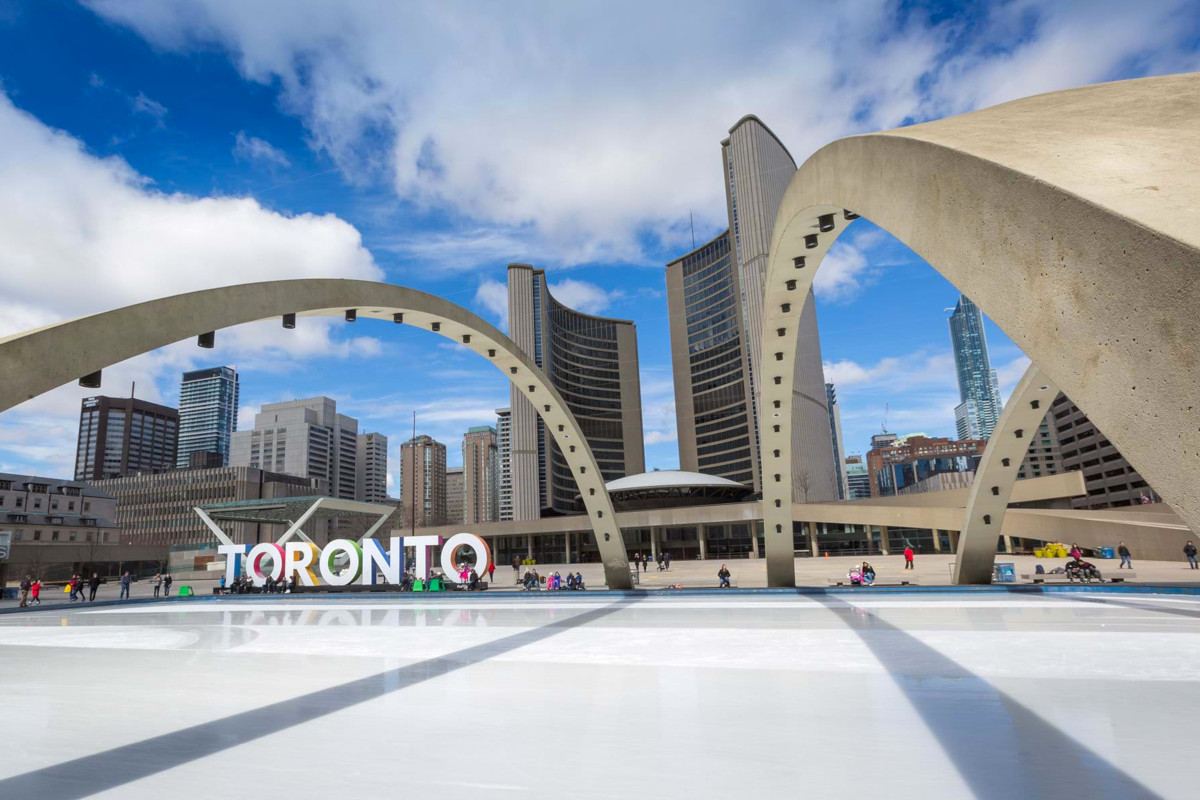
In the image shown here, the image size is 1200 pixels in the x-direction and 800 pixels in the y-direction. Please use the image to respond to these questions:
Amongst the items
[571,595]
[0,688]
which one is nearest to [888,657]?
[0,688]

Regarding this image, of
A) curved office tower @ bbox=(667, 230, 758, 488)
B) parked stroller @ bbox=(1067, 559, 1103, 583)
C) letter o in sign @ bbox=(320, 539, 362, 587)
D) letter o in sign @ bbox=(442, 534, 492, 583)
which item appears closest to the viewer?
parked stroller @ bbox=(1067, 559, 1103, 583)

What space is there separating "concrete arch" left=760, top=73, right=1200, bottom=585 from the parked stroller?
69.4 ft

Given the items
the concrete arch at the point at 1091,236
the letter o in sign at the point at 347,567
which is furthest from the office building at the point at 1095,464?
the concrete arch at the point at 1091,236

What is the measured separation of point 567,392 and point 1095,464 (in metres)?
95.5

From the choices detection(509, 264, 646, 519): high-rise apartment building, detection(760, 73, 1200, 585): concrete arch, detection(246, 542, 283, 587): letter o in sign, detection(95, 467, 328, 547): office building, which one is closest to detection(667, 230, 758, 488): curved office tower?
detection(509, 264, 646, 519): high-rise apartment building

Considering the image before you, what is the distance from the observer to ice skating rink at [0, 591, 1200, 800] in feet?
15.4

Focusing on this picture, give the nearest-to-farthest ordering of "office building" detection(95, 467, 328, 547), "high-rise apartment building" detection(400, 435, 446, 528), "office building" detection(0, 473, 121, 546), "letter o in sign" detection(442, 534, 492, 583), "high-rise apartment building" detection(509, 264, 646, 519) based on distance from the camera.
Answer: "letter o in sign" detection(442, 534, 492, 583) < "office building" detection(0, 473, 121, 546) < "office building" detection(95, 467, 328, 547) < "high-rise apartment building" detection(509, 264, 646, 519) < "high-rise apartment building" detection(400, 435, 446, 528)

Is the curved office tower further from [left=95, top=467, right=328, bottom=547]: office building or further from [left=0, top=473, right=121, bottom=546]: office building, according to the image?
[left=0, top=473, right=121, bottom=546]: office building

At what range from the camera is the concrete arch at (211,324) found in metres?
6.29

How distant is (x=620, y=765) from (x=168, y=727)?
463cm

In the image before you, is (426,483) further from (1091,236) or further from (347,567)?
(1091,236)

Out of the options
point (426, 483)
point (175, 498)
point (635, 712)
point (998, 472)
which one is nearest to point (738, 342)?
point (426, 483)

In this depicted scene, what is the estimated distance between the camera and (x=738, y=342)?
125812mm

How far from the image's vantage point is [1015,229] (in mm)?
3895
